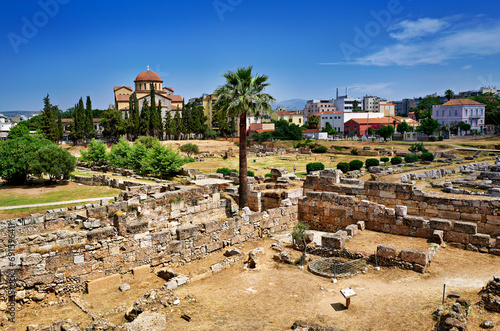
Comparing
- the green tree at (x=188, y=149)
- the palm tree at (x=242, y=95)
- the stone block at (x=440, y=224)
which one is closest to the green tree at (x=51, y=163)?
the palm tree at (x=242, y=95)

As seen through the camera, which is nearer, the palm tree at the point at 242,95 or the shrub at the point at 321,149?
the palm tree at the point at 242,95

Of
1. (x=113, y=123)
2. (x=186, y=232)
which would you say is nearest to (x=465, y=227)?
(x=186, y=232)

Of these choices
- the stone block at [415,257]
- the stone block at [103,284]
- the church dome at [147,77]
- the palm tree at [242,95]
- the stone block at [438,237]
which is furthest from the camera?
the church dome at [147,77]

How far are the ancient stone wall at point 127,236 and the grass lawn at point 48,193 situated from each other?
633 cm

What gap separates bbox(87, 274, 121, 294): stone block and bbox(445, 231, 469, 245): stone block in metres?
12.4

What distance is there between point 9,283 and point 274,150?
214 ft

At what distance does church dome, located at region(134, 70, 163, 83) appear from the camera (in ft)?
316

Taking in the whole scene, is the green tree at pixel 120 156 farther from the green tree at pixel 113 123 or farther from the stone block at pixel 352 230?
the green tree at pixel 113 123

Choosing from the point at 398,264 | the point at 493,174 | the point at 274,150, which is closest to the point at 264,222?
the point at 398,264

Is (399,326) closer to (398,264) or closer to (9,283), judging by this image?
(398,264)

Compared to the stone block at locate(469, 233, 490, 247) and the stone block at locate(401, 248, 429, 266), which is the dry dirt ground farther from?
the stone block at locate(469, 233, 490, 247)

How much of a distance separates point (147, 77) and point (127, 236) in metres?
91.6

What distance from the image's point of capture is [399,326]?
28.1 ft

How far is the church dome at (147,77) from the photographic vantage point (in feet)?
316
